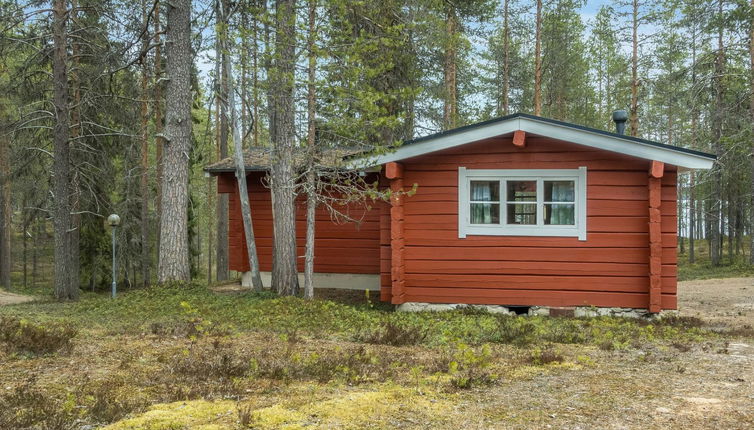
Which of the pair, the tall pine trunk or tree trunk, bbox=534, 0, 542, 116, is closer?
tree trunk, bbox=534, 0, 542, 116

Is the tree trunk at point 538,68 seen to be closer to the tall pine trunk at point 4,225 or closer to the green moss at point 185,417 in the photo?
the green moss at point 185,417

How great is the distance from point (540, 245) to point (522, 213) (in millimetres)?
680

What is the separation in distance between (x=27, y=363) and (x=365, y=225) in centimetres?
979

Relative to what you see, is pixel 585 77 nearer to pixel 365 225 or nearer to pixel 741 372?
pixel 365 225

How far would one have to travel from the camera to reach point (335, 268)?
610 inches

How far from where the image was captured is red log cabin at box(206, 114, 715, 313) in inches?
425

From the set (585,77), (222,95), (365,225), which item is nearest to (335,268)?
(365,225)

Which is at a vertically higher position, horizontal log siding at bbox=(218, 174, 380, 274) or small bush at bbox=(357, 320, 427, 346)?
horizontal log siding at bbox=(218, 174, 380, 274)

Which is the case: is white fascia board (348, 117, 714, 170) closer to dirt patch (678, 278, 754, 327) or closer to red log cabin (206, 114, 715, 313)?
red log cabin (206, 114, 715, 313)

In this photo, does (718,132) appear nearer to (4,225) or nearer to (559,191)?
(559,191)

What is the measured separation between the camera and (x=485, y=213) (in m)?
11.5

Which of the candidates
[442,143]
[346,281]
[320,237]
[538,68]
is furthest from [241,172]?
[538,68]

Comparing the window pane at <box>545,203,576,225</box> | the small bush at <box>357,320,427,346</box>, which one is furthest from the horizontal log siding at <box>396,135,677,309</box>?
the small bush at <box>357,320,427,346</box>

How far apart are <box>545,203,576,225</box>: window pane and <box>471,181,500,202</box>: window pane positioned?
957mm
